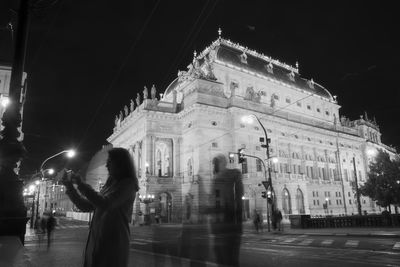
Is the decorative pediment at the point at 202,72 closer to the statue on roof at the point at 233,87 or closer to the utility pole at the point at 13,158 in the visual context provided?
the statue on roof at the point at 233,87

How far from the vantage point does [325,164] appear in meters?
67.6

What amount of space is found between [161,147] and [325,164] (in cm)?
3279

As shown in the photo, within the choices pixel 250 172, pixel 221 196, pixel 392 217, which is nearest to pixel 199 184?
pixel 221 196

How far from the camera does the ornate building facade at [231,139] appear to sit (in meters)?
49.4

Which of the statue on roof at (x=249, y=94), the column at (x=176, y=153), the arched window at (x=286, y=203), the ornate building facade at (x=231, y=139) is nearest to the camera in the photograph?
the ornate building facade at (x=231, y=139)

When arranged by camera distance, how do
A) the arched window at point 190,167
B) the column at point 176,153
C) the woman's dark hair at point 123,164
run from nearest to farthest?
the woman's dark hair at point 123,164 → the arched window at point 190,167 → the column at point 176,153

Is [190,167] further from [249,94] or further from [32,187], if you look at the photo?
[32,187]

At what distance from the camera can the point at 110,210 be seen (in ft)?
12.4

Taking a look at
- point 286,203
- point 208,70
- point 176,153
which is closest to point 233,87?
point 208,70

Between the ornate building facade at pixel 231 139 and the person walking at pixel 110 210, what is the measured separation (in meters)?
42.8

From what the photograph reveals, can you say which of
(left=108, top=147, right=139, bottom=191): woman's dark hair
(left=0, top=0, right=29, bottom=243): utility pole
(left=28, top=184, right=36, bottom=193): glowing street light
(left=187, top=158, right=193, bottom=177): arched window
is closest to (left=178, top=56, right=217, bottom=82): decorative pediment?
(left=187, top=158, right=193, bottom=177): arched window

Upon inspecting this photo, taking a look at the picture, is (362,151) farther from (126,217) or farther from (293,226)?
(126,217)

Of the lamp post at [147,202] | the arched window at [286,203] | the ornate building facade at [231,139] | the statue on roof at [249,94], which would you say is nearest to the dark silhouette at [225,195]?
the ornate building facade at [231,139]

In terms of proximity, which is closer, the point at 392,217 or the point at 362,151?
the point at 392,217
